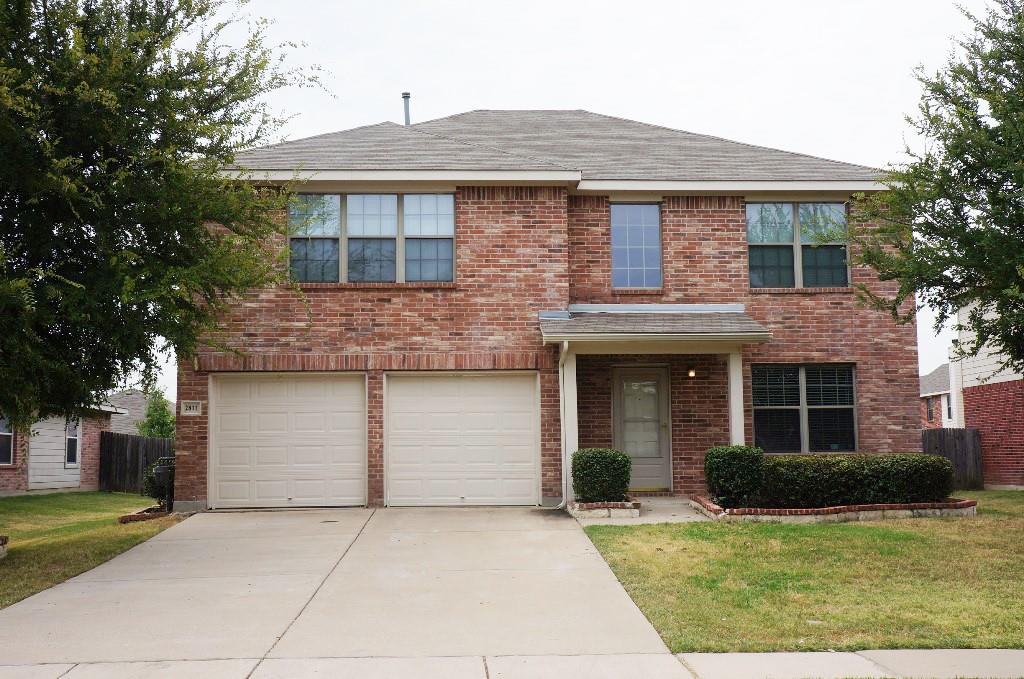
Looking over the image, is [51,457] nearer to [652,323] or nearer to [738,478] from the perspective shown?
[652,323]

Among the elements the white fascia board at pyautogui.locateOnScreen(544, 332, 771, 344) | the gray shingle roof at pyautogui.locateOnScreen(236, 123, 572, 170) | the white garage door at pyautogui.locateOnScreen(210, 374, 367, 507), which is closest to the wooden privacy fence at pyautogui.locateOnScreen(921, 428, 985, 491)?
the white fascia board at pyautogui.locateOnScreen(544, 332, 771, 344)

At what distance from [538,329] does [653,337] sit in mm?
1876

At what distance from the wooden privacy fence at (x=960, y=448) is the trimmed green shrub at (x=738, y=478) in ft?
35.6

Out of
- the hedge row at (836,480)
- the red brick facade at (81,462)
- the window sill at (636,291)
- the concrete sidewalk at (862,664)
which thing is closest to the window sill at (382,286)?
the window sill at (636,291)

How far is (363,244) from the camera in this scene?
14750 millimetres

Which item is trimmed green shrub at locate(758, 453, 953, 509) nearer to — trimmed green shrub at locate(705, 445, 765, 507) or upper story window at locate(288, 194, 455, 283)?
trimmed green shrub at locate(705, 445, 765, 507)

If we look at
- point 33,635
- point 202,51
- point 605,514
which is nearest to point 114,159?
point 202,51

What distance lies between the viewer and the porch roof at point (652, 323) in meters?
13.8

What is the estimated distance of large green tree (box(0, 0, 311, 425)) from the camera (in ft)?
32.1

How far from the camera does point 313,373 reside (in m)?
14.5

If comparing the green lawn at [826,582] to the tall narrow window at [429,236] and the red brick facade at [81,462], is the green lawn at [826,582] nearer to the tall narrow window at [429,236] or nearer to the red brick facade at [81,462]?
the tall narrow window at [429,236]

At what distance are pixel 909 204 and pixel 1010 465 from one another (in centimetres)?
1341

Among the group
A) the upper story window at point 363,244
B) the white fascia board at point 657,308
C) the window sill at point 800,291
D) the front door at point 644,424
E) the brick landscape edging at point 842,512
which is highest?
the upper story window at point 363,244

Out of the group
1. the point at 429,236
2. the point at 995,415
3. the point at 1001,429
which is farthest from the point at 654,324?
the point at 995,415
